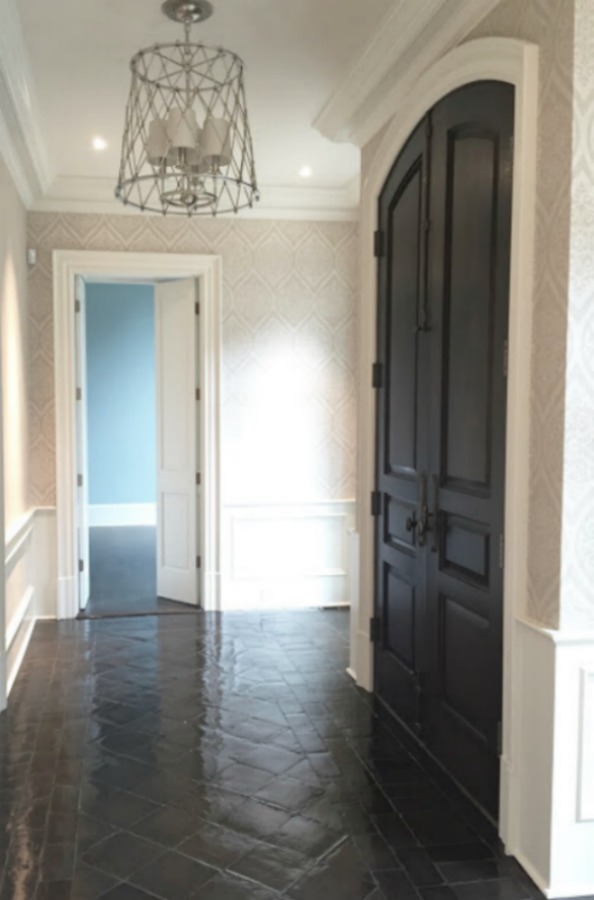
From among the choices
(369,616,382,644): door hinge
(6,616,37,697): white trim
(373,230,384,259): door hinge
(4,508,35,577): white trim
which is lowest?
(6,616,37,697): white trim

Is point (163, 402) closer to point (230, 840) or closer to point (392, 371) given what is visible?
point (392, 371)

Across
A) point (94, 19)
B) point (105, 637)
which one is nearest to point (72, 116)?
point (94, 19)

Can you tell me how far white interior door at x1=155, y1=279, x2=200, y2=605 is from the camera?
5773mm

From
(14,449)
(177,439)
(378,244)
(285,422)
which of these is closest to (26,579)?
(14,449)

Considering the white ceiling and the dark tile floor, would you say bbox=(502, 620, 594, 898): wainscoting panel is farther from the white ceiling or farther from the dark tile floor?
the white ceiling

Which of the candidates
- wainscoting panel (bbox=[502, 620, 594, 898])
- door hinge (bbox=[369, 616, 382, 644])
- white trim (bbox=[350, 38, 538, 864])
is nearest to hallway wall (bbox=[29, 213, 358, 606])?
door hinge (bbox=[369, 616, 382, 644])

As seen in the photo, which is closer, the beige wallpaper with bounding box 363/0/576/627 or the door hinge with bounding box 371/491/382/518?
the beige wallpaper with bounding box 363/0/576/627

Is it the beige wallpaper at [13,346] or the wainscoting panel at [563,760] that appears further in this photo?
the beige wallpaper at [13,346]

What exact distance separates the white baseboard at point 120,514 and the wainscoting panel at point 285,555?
461 cm

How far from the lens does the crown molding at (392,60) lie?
2854mm

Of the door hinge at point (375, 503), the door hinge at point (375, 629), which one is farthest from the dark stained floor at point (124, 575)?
the door hinge at point (375, 503)

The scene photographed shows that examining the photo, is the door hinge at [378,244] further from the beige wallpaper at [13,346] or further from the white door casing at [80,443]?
the white door casing at [80,443]

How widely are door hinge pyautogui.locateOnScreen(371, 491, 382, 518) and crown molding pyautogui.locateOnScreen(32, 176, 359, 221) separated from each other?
2524 millimetres

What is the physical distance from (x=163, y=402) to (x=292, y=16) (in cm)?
331
